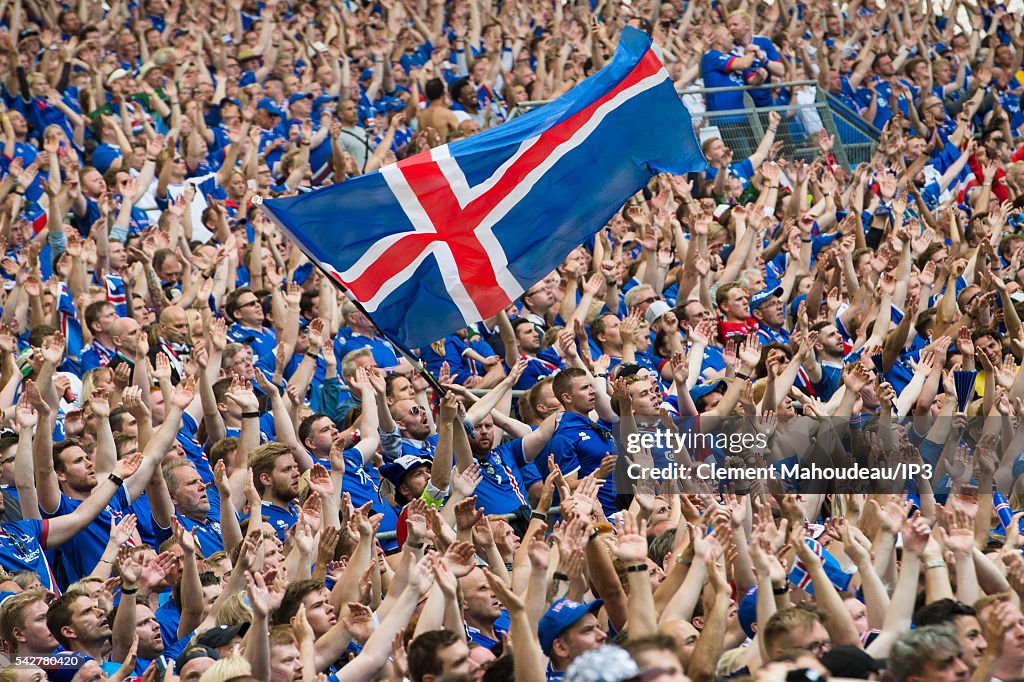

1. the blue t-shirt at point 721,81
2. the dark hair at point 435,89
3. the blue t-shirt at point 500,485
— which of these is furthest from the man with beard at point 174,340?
the blue t-shirt at point 721,81

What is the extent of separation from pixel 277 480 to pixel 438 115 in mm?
6684

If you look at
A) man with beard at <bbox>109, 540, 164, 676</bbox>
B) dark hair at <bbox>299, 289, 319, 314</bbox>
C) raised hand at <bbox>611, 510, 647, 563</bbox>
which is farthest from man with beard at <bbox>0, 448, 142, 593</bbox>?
dark hair at <bbox>299, 289, 319, 314</bbox>

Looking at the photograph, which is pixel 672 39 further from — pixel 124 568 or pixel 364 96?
pixel 124 568

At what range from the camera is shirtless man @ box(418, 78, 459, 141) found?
539 inches

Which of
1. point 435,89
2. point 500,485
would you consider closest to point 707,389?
point 500,485

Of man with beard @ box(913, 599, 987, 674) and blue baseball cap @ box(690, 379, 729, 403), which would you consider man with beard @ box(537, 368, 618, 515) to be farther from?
man with beard @ box(913, 599, 987, 674)

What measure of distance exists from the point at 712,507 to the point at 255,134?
24.2 ft

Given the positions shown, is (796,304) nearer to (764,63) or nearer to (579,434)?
(579,434)

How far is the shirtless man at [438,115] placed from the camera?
1368 cm

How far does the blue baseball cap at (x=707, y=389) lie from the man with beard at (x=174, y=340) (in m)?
2.78

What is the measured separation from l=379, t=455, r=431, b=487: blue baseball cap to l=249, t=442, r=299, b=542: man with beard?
515mm

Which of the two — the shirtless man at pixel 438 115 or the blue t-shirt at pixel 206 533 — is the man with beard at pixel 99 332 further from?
the shirtless man at pixel 438 115

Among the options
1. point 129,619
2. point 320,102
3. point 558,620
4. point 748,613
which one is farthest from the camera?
point 320,102

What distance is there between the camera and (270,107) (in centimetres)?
1439
